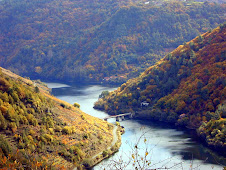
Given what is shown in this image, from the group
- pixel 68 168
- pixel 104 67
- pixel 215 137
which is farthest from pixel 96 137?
pixel 104 67

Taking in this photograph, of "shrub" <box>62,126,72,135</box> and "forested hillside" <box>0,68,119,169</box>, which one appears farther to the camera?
"shrub" <box>62,126,72,135</box>

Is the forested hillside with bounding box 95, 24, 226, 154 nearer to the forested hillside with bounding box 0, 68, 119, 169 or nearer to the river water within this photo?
the river water

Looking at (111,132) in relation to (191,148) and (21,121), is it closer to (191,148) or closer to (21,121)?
(191,148)

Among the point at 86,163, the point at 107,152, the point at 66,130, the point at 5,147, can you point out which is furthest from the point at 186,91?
the point at 5,147

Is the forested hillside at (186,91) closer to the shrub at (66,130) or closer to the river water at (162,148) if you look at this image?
the river water at (162,148)

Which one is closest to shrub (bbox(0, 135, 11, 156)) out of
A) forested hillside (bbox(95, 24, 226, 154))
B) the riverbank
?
the riverbank

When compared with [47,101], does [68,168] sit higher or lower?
lower

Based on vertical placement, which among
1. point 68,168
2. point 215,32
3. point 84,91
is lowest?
point 68,168
